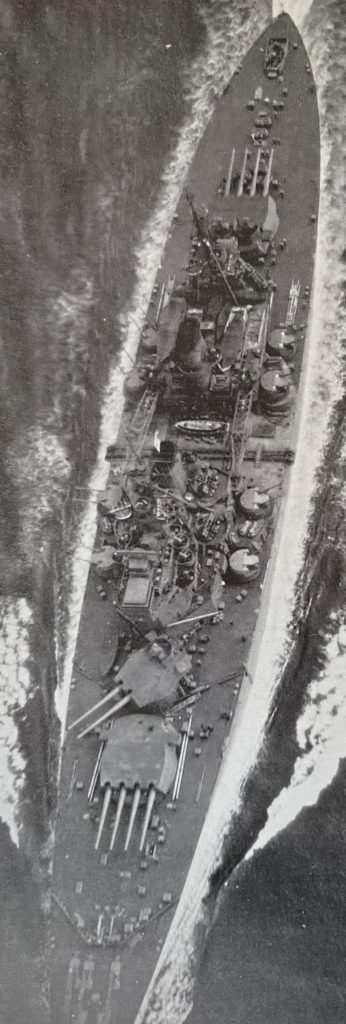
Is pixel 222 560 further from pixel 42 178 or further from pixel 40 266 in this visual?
pixel 42 178

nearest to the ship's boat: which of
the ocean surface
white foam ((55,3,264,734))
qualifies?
white foam ((55,3,264,734))

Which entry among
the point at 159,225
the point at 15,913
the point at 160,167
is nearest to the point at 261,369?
the point at 159,225

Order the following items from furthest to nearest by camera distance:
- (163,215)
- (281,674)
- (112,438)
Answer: (163,215)
(112,438)
(281,674)

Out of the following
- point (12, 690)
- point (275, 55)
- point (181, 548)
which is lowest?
point (12, 690)

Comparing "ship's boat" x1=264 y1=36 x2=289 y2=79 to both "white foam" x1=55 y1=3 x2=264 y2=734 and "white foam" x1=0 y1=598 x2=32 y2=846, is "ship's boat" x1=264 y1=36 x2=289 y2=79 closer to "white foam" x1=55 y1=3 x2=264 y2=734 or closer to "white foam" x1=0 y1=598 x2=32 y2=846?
"white foam" x1=55 y1=3 x2=264 y2=734

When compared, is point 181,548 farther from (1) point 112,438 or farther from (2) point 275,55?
(2) point 275,55

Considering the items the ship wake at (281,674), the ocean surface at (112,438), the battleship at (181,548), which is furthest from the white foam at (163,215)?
the ship wake at (281,674)

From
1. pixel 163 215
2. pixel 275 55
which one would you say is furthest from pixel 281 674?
pixel 275 55

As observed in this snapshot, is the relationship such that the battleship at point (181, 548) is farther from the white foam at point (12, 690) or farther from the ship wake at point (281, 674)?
the white foam at point (12, 690)
